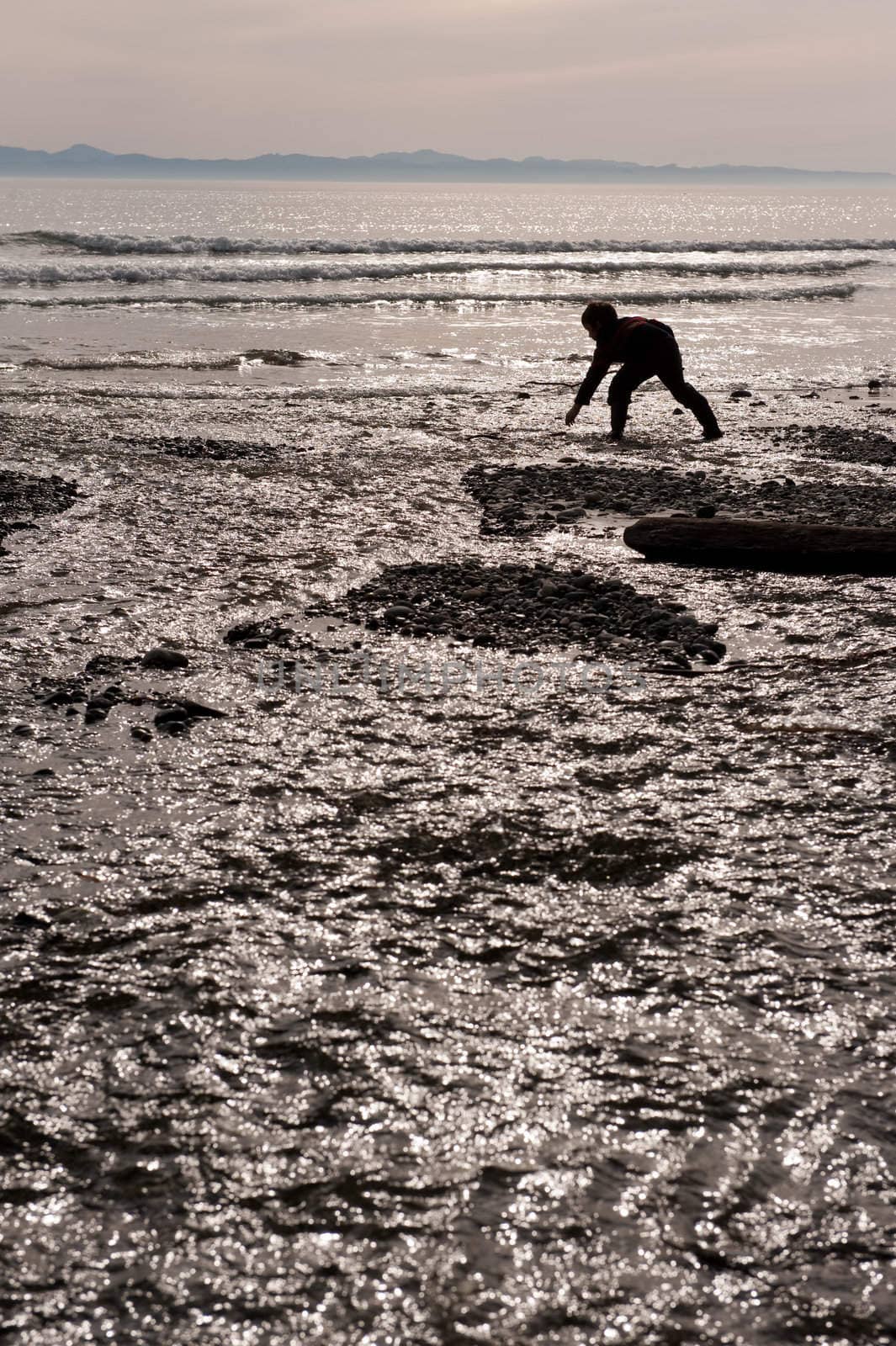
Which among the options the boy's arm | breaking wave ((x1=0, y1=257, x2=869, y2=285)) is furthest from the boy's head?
breaking wave ((x1=0, y1=257, x2=869, y2=285))

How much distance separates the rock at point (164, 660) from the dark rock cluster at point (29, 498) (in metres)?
2.99

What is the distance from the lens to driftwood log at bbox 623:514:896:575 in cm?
806

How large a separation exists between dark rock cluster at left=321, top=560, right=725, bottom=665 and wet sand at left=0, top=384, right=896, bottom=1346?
37 millimetres

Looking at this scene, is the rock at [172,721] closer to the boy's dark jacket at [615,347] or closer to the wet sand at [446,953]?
the wet sand at [446,953]

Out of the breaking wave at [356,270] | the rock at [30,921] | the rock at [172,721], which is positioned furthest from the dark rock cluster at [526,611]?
the breaking wave at [356,270]

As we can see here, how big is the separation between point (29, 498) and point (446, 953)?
24.4 feet

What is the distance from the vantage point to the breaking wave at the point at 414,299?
26.6 m

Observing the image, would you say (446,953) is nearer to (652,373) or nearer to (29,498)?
(29,498)

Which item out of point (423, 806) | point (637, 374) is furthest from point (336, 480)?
point (423, 806)

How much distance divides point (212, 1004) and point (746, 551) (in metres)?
5.70

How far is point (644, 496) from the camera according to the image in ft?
33.9

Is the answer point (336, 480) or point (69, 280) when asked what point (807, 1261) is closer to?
point (336, 480)

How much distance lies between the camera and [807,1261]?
2.61 meters

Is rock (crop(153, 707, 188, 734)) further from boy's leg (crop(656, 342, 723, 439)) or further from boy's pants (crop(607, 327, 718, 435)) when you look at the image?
boy's leg (crop(656, 342, 723, 439))
